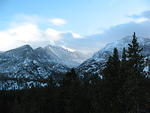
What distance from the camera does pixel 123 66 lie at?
43.9 metres

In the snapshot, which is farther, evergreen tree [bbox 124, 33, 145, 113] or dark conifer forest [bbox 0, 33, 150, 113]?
dark conifer forest [bbox 0, 33, 150, 113]

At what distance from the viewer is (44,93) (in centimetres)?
7844

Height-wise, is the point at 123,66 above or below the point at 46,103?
above

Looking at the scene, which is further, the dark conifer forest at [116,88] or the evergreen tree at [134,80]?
the dark conifer forest at [116,88]

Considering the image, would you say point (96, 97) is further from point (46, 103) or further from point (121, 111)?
point (46, 103)

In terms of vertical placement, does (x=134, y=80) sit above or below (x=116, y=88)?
above

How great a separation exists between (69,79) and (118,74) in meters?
21.5

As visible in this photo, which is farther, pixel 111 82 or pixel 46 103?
pixel 46 103

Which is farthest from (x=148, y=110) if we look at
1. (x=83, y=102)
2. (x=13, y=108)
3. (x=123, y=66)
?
(x=13, y=108)

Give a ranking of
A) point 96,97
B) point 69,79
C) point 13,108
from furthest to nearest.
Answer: point 13,108
point 69,79
point 96,97

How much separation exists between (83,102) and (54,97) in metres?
14.8

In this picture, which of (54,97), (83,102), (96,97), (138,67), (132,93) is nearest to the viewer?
(132,93)

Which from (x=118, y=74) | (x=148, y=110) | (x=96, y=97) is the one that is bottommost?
(x=148, y=110)

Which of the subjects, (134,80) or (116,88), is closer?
(134,80)
